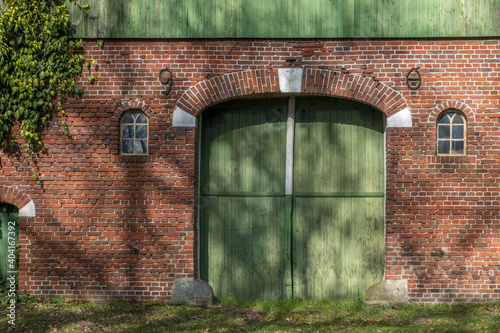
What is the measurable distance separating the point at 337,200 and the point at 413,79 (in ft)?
7.12

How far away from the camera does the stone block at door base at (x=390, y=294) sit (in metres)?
7.98

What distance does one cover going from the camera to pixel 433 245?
803cm

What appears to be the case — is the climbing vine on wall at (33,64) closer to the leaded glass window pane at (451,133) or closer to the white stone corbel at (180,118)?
the white stone corbel at (180,118)

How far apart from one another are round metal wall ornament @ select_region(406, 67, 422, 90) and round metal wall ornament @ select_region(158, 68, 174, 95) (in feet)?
11.7

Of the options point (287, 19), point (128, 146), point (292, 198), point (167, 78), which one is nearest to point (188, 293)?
point (292, 198)

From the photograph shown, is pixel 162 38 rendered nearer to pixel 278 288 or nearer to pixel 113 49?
pixel 113 49

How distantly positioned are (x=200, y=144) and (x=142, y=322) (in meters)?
2.84

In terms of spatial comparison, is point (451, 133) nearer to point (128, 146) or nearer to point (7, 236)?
point (128, 146)

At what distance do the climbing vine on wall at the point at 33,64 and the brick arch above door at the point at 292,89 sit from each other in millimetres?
1723

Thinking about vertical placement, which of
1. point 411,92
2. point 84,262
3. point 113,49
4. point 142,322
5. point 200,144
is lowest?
point 142,322

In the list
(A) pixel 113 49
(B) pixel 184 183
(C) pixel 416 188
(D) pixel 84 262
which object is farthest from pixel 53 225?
(C) pixel 416 188

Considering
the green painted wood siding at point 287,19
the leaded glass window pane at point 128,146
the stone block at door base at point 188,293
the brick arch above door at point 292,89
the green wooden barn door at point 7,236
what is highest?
the green painted wood siding at point 287,19

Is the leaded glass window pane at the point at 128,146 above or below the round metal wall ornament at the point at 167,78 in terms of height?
below

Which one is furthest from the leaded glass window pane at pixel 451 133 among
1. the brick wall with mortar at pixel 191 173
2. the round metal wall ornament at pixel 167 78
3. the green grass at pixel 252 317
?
the round metal wall ornament at pixel 167 78
